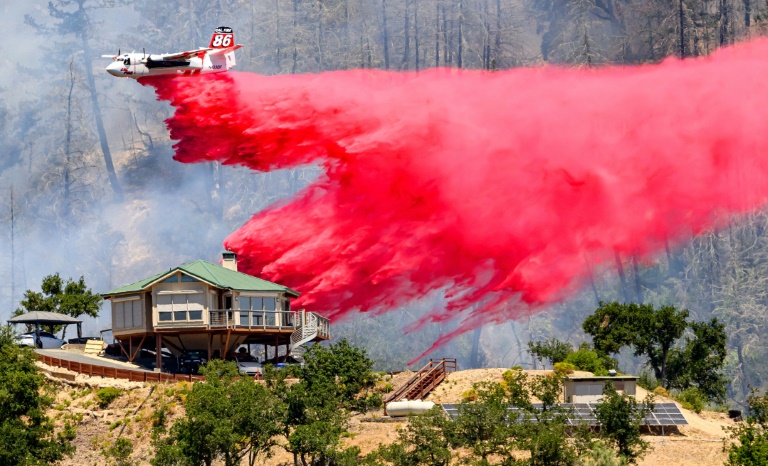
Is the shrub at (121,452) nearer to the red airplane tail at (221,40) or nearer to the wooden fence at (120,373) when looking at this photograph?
the wooden fence at (120,373)

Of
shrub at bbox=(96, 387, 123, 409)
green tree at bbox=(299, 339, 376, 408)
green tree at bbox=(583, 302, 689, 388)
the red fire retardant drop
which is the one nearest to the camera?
green tree at bbox=(299, 339, 376, 408)

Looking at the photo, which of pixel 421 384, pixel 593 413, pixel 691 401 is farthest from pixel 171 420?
pixel 691 401

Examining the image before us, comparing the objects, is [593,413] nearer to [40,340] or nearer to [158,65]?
→ [40,340]

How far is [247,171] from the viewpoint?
17550 cm

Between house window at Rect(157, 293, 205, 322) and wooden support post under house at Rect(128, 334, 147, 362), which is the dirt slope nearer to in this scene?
wooden support post under house at Rect(128, 334, 147, 362)

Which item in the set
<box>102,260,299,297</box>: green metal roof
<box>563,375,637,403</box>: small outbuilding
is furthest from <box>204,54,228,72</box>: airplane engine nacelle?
<box>563,375,637,403</box>: small outbuilding

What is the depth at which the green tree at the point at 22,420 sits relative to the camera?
7238 cm

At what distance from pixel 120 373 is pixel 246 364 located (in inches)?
281

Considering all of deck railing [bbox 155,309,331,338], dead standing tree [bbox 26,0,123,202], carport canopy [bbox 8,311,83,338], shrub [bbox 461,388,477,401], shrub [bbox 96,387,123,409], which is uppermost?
dead standing tree [bbox 26,0,123,202]

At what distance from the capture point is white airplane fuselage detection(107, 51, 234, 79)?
326ft

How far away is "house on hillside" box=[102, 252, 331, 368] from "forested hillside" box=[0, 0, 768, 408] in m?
62.9

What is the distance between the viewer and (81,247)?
177m

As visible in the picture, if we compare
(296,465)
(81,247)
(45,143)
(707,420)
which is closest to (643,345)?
(707,420)

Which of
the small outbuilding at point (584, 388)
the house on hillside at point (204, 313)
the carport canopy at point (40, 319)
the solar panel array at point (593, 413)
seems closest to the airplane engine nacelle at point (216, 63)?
the house on hillside at point (204, 313)
